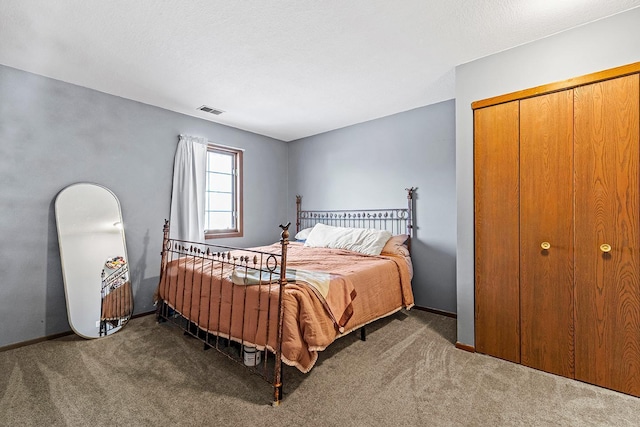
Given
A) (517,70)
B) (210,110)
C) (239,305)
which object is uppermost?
(210,110)

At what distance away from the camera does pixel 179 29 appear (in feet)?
6.75

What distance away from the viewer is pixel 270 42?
2221 mm

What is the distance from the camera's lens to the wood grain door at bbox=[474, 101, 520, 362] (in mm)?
2252

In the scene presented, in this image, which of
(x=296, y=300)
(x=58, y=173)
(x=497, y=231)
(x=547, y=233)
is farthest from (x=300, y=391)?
(x=58, y=173)

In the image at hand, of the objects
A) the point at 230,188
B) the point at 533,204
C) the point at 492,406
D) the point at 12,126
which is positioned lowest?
the point at 492,406

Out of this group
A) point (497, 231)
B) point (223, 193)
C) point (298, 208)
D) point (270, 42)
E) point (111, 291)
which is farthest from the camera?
point (298, 208)

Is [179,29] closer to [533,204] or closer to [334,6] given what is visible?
[334,6]

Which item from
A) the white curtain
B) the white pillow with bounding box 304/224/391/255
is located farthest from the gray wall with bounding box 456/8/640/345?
the white curtain

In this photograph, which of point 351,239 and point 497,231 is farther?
point 351,239

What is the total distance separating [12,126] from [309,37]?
2722 mm

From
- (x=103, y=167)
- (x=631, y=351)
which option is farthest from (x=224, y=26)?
(x=631, y=351)

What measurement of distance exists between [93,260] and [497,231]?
3.72 m

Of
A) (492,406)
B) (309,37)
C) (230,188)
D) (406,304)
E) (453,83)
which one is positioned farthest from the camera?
(230,188)

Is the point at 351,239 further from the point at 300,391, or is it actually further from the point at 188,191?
the point at 188,191
